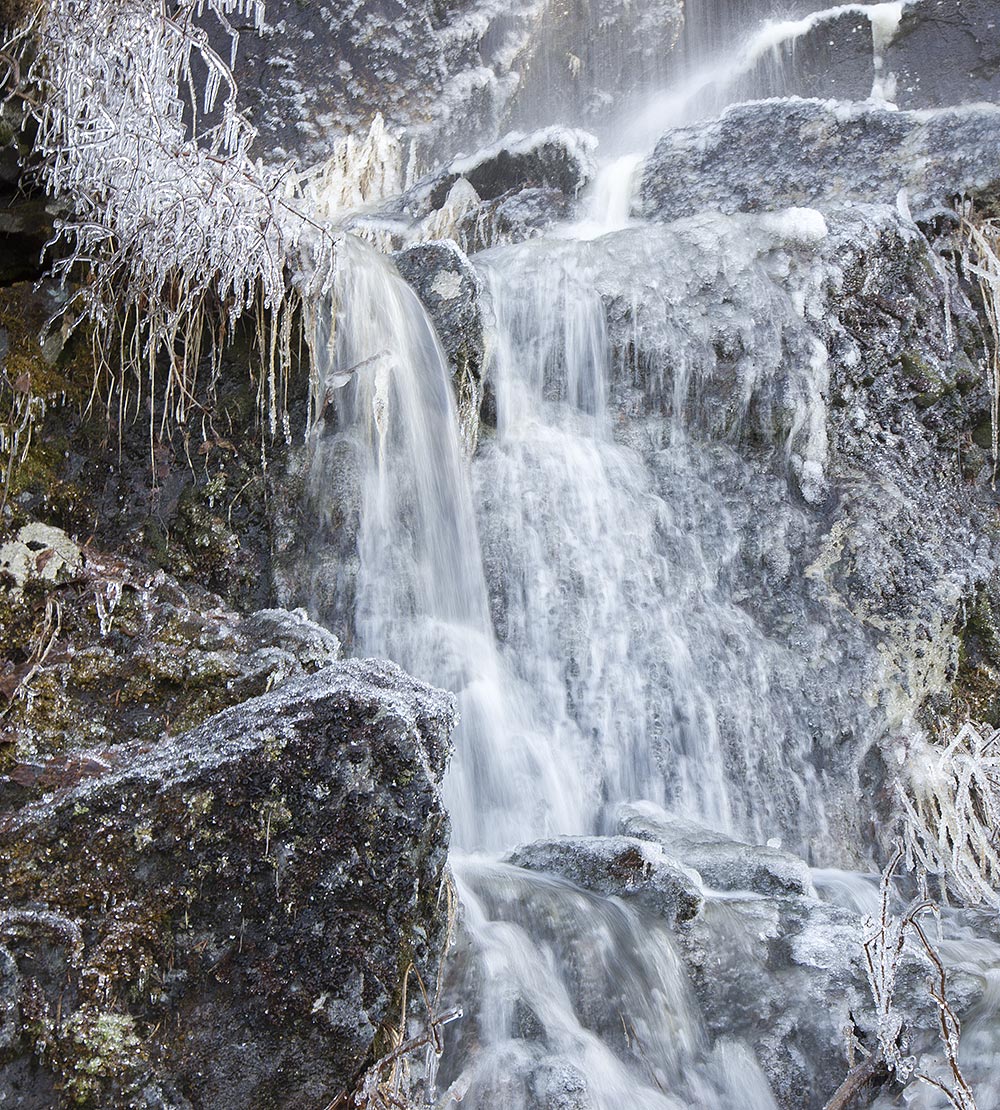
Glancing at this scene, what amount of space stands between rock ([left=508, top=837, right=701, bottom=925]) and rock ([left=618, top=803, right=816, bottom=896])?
9.9 inches

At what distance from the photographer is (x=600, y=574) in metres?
4.68

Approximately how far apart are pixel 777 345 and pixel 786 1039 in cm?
366

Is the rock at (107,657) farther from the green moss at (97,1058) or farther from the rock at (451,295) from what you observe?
the rock at (451,295)

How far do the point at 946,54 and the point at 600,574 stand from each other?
284 inches

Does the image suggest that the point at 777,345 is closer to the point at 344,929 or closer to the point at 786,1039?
the point at 786,1039

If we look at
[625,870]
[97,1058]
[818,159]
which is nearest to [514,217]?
[818,159]

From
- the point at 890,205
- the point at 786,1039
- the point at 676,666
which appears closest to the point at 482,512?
the point at 676,666

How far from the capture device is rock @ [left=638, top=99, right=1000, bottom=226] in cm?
629

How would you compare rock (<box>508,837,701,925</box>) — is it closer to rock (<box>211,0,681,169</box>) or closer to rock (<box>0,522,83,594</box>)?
rock (<box>0,522,83,594</box>)

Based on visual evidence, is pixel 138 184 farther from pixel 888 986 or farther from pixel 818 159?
pixel 818 159

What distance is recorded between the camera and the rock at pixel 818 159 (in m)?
6.29

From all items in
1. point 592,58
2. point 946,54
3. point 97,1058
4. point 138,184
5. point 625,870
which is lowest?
point 625,870

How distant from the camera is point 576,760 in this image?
413 cm

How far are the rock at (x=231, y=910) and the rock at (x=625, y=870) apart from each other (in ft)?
3.04
